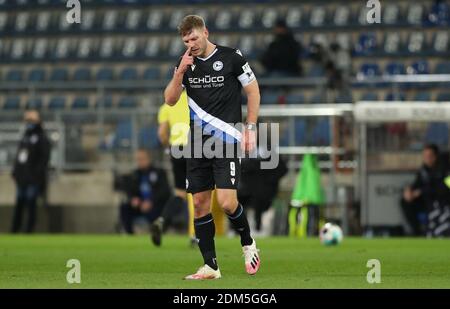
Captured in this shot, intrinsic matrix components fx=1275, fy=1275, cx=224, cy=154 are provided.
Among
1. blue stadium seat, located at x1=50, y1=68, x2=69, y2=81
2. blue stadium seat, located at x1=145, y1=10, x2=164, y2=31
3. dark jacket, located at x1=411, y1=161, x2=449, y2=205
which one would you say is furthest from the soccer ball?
blue stadium seat, located at x1=50, y1=68, x2=69, y2=81

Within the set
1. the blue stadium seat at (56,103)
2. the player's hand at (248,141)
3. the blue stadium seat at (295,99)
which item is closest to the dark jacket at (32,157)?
the blue stadium seat at (56,103)

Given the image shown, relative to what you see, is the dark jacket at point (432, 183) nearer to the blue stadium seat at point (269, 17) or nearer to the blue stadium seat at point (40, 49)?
the blue stadium seat at point (269, 17)

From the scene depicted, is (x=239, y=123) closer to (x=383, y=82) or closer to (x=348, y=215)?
(x=348, y=215)

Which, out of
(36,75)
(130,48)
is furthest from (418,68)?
(36,75)

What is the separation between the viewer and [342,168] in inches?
821

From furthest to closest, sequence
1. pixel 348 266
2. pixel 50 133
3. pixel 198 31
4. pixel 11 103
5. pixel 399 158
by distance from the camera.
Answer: pixel 11 103 → pixel 50 133 → pixel 399 158 → pixel 348 266 → pixel 198 31

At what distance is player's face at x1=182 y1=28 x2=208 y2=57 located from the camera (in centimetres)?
977

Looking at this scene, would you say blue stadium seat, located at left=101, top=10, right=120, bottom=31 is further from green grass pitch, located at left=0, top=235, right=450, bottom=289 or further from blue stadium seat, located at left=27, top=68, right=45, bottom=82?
green grass pitch, located at left=0, top=235, right=450, bottom=289

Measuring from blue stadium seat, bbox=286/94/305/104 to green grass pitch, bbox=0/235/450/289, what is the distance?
5599 mm

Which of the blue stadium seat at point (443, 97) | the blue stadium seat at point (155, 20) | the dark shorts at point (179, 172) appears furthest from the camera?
the blue stadium seat at point (155, 20)

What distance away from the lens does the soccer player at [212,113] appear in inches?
392

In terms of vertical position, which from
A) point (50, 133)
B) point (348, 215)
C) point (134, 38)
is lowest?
point (348, 215)
